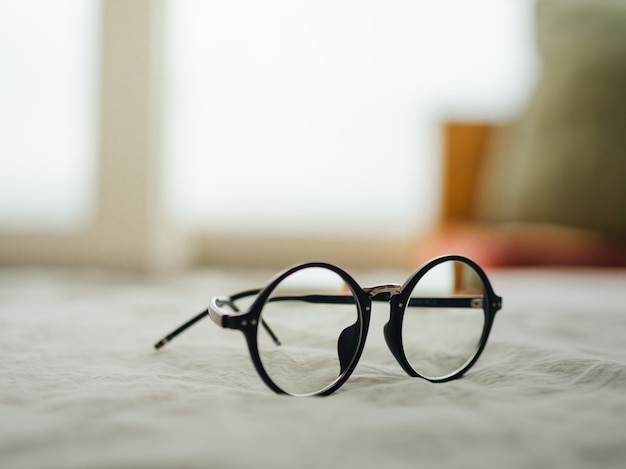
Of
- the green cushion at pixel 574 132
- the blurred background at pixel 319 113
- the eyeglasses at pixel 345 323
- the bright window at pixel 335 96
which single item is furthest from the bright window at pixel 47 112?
the eyeglasses at pixel 345 323

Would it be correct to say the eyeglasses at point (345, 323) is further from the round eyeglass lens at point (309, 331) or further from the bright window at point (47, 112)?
the bright window at point (47, 112)

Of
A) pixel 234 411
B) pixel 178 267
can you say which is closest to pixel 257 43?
pixel 178 267

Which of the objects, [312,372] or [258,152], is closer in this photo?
[312,372]

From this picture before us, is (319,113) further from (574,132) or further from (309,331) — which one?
(309,331)

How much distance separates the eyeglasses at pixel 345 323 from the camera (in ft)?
1.45

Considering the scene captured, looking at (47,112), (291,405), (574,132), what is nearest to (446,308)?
(291,405)

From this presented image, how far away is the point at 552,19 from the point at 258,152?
1.31 metres

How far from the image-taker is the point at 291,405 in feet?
1.30

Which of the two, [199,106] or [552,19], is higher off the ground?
[552,19]

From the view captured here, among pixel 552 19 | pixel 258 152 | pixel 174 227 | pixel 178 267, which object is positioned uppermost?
pixel 552 19

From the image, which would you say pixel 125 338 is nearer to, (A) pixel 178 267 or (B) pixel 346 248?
(A) pixel 178 267

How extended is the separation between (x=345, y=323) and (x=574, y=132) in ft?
4.11

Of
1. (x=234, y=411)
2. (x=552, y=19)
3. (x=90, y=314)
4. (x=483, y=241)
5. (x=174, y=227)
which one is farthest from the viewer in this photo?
(x=174, y=227)

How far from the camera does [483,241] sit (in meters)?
1.28
